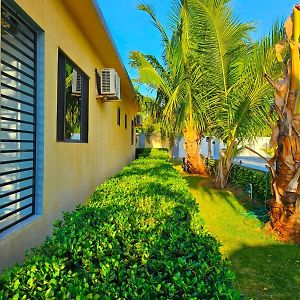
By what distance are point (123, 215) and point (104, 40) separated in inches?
167

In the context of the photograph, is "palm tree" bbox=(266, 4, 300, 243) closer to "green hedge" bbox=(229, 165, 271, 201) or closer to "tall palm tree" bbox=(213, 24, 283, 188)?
"tall palm tree" bbox=(213, 24, 283, 188)

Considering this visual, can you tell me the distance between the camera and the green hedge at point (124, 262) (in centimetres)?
166

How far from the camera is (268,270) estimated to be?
184 inches

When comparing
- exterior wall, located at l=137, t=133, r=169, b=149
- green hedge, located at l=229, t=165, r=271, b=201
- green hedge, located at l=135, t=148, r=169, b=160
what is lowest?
green hedge, located at l=229, t=165, r=271, b=201

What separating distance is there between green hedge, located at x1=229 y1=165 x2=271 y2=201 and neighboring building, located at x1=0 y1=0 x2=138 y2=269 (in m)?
4.69

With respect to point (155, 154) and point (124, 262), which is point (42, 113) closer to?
point (124, 262)

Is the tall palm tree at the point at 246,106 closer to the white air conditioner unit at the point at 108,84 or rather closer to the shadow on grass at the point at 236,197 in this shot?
the shadow on grass at the point at 236,197

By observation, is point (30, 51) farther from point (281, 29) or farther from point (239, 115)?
point (239, 115)

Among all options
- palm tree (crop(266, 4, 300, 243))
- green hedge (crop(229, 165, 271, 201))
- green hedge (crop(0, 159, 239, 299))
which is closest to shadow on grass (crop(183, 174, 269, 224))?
green hedge (crop(229, 165, 271, 201))

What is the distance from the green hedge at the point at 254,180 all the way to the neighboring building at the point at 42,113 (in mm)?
4692

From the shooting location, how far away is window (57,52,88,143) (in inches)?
193

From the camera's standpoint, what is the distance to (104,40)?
20.7 ft

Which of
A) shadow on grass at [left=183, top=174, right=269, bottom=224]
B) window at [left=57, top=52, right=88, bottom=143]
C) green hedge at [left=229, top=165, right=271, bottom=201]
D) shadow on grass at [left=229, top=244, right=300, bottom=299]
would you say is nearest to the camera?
shadow on grass at [left=229, top=244, right=300, bottom=299]

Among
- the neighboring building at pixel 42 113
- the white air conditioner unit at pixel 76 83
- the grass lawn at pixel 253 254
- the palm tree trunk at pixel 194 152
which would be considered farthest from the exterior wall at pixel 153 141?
the white air conditioner unit at pixel 76 83
